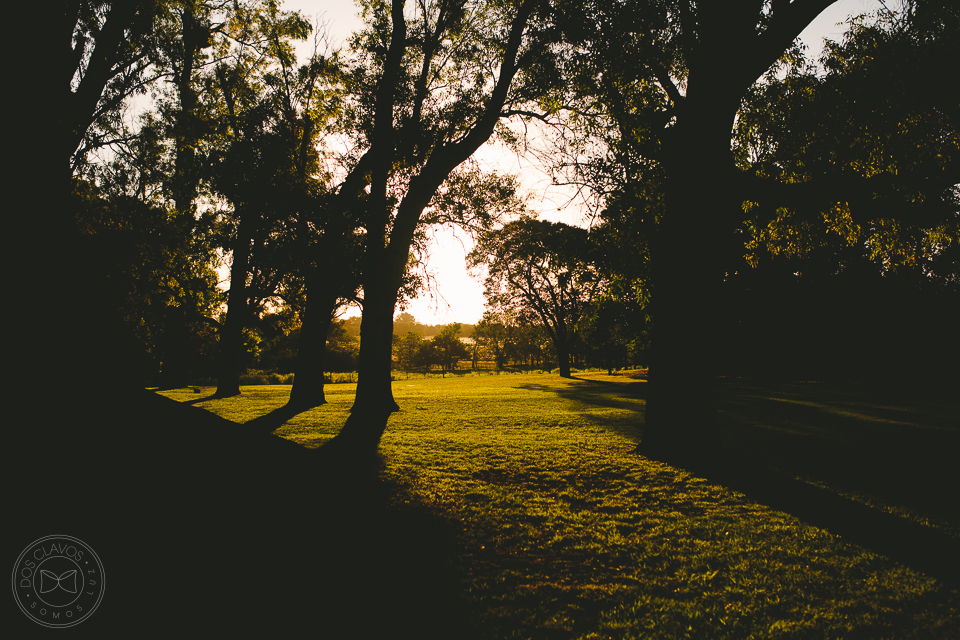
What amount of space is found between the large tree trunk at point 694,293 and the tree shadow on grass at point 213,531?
17.0ft

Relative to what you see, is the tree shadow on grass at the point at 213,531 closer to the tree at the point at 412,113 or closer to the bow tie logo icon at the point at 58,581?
the bow tie logo icon at the point at 58,581

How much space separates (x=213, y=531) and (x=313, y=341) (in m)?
12.5

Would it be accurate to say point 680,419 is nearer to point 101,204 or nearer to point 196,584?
point 196,584

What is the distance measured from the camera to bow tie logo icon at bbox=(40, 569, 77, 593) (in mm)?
1610

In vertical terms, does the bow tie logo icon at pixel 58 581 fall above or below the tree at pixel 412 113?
below

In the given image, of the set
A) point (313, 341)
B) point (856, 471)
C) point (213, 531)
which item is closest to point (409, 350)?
point (313, 341)

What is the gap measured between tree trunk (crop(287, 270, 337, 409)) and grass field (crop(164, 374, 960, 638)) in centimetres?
548

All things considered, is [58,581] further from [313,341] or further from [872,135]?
[872,135]

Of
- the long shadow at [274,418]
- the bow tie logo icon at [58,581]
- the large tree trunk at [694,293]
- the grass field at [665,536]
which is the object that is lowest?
the long shadow at [274,418]

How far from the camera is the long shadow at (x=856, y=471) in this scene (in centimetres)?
379

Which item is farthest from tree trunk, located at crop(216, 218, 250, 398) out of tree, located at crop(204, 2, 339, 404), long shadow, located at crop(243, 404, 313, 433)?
long shadow, located at crop(243, 404, 313, 433)

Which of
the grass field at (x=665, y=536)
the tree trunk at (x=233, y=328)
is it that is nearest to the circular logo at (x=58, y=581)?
the grass field at (x=665, y=536)

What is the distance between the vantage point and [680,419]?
22.6 ft

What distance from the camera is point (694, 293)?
670cm
